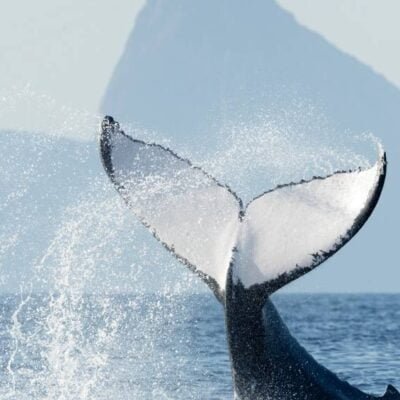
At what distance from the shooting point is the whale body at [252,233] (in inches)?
304

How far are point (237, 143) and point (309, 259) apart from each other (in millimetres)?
1857

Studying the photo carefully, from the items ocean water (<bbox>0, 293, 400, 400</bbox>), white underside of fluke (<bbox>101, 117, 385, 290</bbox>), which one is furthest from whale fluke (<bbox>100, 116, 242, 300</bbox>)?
ocean water (<bbox>0, 293, 400, 400</bbox>)

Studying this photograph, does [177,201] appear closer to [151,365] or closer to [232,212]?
[232,212]

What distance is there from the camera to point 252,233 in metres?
8.05

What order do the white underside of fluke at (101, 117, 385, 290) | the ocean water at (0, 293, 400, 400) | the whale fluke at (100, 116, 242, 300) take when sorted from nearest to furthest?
the white underside of fluke at (101, 117, 385, 290)
the whale fluke at (100, 116, 242, 300)
the ocean water at (0, 293, 400, 400)

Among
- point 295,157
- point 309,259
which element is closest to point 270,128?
point 295,157

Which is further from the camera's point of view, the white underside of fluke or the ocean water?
the ocean water

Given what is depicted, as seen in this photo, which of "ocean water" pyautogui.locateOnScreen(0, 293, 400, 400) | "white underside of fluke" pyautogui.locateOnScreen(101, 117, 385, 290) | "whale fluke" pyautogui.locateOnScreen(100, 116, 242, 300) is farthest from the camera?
"ocean water" pyautogui.locateOnScreen(0, 293, 400, 400)

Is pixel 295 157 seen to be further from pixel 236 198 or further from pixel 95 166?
pixel 95 166

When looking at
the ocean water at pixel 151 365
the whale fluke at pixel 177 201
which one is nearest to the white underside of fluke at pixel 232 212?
the whale fluke at pixel 177 201

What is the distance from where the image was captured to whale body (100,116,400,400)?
304 inches

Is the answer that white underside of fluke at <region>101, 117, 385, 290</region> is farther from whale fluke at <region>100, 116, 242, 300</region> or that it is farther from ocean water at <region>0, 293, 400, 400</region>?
ocean water at <region>0, 293, 400, 400</region>

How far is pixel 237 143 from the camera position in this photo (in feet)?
30.8

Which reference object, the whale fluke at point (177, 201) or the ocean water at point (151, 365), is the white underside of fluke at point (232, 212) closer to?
the whale fluke at point (177, 201)
